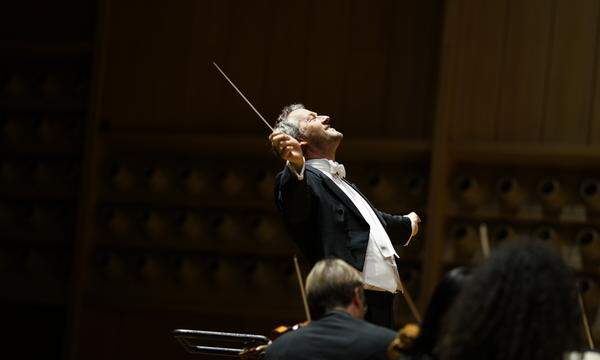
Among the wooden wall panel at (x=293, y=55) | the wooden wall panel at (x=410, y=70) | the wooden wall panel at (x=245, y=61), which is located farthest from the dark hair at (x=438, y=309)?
the wooden wall panel at (x=245, y=61)

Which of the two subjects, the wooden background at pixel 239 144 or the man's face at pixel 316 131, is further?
the wooden background at pixel 239 144

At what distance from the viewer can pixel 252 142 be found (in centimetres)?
594

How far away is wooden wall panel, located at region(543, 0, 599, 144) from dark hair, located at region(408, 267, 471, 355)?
344cm

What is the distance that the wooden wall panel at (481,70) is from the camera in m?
5.58

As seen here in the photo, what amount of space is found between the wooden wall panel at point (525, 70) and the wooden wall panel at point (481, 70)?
5 centimetres

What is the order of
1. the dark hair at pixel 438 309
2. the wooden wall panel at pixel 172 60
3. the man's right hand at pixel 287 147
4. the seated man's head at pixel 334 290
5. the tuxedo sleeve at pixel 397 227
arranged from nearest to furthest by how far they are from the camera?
the dark hair at pixel 438 309 → the seated man's head at pixel 334 290 → the man's right hand at pixel 287 147 → the tuxedo sleeve at pixel 397 227 → the wooden wall panel at pixel 172 60

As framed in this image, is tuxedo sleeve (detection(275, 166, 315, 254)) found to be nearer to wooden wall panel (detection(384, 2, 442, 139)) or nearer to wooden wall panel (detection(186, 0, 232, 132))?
wooden wall panel (detection(384, 2, 442, 139))

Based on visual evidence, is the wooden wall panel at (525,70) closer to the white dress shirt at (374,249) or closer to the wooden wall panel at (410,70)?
the wooden wall panel at (410,70)

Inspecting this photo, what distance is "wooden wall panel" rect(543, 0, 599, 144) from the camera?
5.44 m

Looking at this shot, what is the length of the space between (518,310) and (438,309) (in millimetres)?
278

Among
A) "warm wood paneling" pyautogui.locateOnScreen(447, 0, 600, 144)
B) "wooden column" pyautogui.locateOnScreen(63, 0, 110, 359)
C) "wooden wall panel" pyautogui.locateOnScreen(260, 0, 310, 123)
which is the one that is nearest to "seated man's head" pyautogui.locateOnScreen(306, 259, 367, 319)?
"warm wood paneling" pyautogui.locateOnScreen(447, 0, 600, 144)

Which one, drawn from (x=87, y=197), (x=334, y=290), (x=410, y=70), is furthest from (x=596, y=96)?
(x=334, y=290)

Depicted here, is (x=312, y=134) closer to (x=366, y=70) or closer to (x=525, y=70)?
(x=525, y=70)

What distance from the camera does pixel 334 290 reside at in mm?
2598
